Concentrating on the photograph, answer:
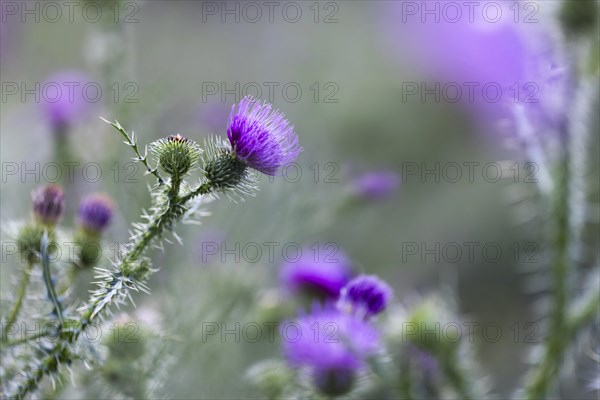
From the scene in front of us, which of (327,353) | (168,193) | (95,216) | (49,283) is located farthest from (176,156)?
(327,353)

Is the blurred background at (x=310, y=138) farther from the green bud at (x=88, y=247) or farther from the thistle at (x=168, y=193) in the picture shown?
the thistle at (x=168, y=193)

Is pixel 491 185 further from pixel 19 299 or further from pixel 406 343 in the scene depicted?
pixel 19 299

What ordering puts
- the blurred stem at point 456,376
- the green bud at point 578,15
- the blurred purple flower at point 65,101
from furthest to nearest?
the blurred purple flower at point 65,101 < the green bud at point 578,15 < the blurred stem at point 456,376

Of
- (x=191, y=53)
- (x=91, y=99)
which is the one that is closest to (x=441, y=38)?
(x=191, y=53)

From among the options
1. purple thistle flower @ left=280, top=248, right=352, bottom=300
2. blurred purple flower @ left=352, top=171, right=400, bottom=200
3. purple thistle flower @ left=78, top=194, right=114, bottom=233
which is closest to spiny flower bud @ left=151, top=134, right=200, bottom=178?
purple thistle flower @ left=78, top=194, right=114, bottom=233

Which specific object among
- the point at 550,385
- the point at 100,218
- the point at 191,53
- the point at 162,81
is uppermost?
the point at 191,53

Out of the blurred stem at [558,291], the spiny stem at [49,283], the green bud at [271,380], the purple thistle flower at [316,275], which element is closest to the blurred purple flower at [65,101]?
the purple thistle flower at [316,275]

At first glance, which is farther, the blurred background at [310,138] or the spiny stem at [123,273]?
the blurred background at [310,138]

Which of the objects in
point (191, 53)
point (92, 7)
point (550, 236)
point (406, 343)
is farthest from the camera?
point (191, 53)

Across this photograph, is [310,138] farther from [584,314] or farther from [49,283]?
[49,283]
